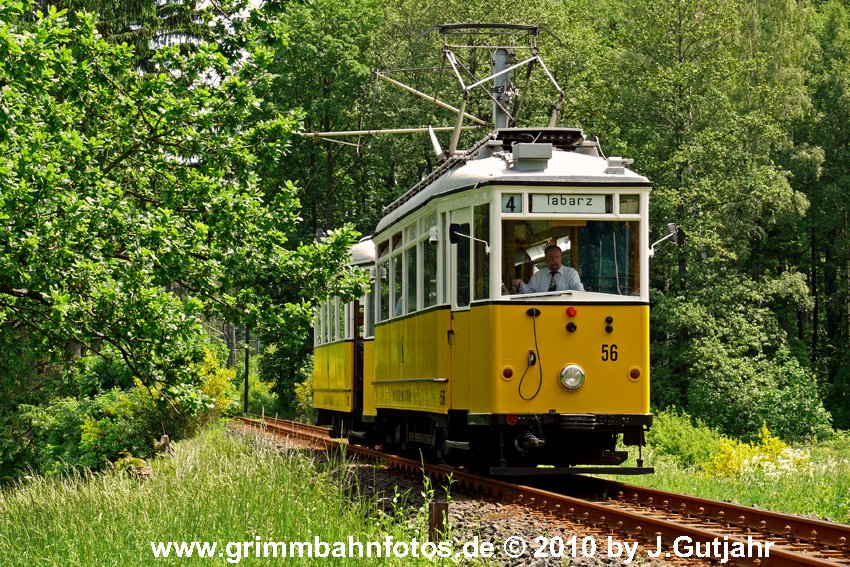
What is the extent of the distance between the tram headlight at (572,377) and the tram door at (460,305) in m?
0.99

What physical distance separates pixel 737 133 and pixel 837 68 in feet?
43.4

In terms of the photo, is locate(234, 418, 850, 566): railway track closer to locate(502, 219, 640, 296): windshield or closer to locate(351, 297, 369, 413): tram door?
locate(502, 219, 640, 296): windshield

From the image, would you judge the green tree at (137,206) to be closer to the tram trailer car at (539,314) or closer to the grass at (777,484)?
the tram trailer car at (539,314)

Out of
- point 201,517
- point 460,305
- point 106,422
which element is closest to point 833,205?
point 106,422

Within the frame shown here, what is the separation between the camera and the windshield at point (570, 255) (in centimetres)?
1282

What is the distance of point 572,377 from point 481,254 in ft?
5.13

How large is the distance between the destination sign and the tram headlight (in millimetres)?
1578

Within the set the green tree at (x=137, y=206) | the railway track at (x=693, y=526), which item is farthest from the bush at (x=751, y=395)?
the railway track at (x=693, y=526)

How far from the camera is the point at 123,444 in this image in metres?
29.8

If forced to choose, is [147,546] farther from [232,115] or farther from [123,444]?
[123,444]

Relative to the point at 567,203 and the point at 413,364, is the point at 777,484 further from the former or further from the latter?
the point at 413,364

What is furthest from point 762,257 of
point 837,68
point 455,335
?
point 455,335

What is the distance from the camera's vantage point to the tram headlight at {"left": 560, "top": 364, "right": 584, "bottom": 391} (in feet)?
41.8

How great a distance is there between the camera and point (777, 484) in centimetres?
1364
